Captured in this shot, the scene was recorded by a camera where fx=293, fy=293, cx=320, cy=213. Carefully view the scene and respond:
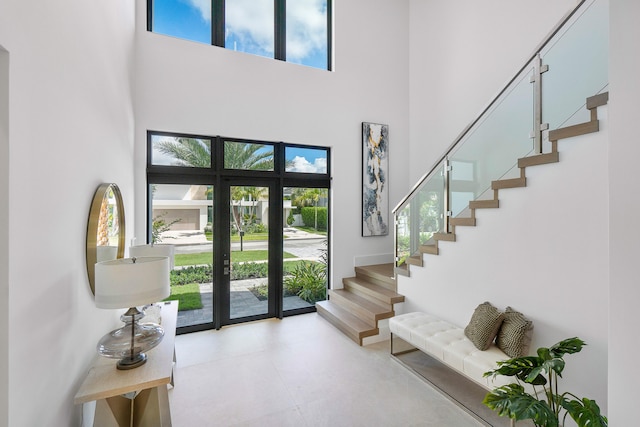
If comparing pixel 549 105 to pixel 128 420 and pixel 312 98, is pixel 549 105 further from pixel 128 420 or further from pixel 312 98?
pixel 128 420

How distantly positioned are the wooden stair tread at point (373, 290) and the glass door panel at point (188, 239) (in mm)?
2222

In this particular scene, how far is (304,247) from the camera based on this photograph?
16.4ft

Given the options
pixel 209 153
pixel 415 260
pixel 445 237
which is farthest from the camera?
pixel 209 153

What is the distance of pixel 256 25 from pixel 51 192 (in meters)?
4.40

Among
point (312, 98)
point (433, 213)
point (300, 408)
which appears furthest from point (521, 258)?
point (312, 98)

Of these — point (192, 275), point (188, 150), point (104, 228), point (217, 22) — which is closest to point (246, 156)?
point (188, 150)

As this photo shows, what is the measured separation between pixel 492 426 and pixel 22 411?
3.01 meters

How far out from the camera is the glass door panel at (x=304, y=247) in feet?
15.9

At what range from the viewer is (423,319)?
3.43m

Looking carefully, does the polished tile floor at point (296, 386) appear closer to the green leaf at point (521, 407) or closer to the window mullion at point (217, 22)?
the green leaf at point (521, 407)

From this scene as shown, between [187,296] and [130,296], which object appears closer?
[130,296]

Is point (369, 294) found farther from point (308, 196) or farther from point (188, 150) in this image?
point (188, 150)

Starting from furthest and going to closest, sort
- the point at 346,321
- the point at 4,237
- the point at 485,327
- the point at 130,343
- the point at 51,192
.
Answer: the point at 346,321, the point at 485,327, the point at 130,343, the point at 51,192, the point at 4,237

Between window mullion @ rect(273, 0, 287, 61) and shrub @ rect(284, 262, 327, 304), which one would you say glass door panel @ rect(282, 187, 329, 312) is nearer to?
shrub @ rect(284, 262, 327, 304)
